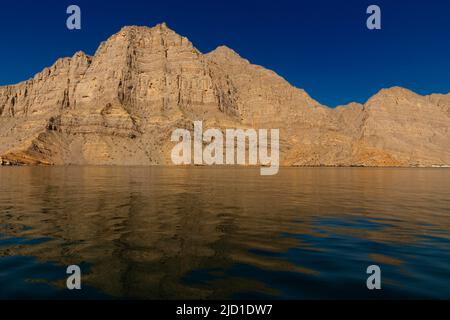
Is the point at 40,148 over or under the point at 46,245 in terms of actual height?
over

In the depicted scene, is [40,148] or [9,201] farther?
→ [40,148]

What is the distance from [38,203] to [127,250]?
1711 cm

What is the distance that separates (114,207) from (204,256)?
1391 cm

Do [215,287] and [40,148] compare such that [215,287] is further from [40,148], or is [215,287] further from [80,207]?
[40,148]

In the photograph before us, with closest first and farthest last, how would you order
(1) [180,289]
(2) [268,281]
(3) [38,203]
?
(1) [180,289], (2) [268,281], (3) [38,203]

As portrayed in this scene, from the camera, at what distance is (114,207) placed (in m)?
25.1
